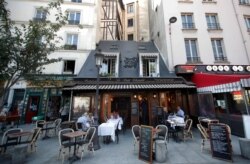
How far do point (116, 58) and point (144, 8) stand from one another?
49.8 feet

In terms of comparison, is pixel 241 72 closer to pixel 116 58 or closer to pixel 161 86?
pixel 161 86

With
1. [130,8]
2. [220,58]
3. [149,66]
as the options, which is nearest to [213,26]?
[220,58]

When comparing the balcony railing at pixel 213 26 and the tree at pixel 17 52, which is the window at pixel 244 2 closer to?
the balcony railing at pixel 213 26

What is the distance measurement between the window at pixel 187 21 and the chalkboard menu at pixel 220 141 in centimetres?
999

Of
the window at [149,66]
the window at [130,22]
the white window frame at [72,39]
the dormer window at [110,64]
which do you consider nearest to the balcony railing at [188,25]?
the window at [149,66]

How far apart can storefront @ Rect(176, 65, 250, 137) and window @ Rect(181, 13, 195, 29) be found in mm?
4179

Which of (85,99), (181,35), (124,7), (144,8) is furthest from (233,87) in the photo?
(124,7)

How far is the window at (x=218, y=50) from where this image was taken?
11.0 metres

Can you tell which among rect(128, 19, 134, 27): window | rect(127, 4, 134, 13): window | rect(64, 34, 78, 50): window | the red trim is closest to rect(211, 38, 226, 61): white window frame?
the red trim

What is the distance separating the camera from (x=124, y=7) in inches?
917

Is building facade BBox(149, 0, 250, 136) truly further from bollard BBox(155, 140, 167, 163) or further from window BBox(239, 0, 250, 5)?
bollard BBox(155, 140, 167, 163)

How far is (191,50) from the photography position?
11242 millimetres

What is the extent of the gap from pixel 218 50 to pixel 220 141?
9.78 m

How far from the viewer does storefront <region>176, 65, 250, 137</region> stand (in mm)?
6571
